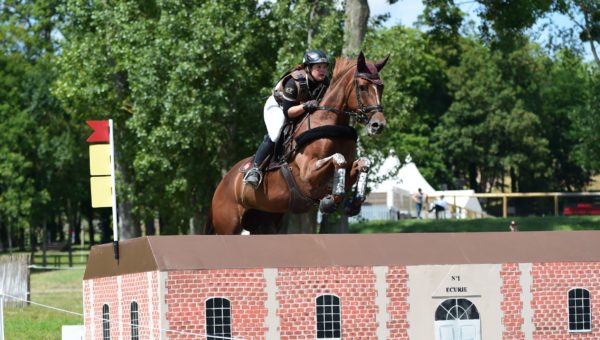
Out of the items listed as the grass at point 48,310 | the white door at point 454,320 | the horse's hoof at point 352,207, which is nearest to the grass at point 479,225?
the grass at point 48,310

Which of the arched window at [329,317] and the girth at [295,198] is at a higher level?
the girth at [295,198]

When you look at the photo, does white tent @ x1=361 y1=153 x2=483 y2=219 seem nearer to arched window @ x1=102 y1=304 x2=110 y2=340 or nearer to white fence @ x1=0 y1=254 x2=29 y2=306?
white fence @ x1=0 y1=254 x2=29 y2=306

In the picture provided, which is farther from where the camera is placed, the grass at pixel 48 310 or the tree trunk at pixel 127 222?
the tree trunk at pixel 127 222

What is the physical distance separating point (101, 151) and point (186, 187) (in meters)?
21.4

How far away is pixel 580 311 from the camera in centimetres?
2272

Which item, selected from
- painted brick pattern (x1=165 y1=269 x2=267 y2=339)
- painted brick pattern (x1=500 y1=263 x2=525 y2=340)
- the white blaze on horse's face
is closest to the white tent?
painted brick pattern (x1=500 y1=263 x2=525 y2=340)

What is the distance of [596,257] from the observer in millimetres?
22203

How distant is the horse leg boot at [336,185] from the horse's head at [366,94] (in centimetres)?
61

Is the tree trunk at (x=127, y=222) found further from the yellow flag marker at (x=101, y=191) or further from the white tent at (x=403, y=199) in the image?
the yellow flag marker at (x=101, y=191)

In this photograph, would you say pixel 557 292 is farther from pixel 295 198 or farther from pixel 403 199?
pixel 403 199

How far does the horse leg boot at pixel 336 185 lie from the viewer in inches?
694

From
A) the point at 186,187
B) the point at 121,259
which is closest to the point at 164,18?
the point at 186,187

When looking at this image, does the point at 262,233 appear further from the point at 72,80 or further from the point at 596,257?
the point at 72,80

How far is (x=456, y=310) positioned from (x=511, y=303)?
1038mm
